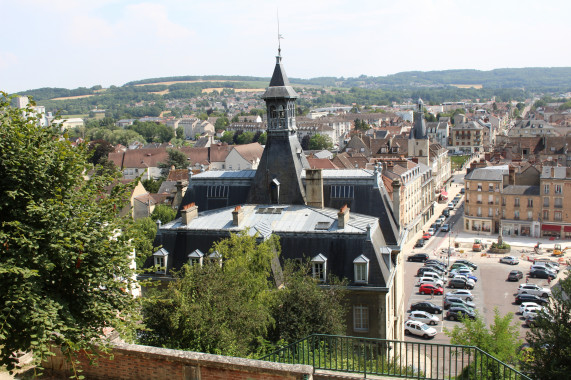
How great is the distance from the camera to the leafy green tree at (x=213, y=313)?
19.1 meters

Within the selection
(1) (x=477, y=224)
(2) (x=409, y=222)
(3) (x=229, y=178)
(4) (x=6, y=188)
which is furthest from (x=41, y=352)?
(1) (x=477, y=224)

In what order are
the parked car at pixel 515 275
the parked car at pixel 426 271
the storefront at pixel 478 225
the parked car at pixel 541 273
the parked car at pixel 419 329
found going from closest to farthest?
the parked car at pixel 419 329 → the parked car at pixel 515 275 → the parked car at pixel 541 273 → the parked car at pixel 426 271 → the storefront at pixel 478 225

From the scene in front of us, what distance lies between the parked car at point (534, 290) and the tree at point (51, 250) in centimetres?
4478

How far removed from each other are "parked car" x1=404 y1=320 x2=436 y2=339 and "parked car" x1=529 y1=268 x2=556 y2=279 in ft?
71.1

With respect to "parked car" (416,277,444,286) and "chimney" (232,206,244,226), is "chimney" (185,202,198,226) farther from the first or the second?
"parked car" (416,277,444,286)

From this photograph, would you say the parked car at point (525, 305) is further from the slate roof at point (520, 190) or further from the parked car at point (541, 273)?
→ the slate roof at point (520, 190)

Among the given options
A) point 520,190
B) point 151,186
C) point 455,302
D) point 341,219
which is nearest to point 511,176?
point 520,190

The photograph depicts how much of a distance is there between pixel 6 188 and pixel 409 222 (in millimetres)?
68886

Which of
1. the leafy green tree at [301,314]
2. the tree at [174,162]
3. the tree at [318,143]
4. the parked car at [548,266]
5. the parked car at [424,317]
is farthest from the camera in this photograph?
the tree at [318,143]

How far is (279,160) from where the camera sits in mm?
35812

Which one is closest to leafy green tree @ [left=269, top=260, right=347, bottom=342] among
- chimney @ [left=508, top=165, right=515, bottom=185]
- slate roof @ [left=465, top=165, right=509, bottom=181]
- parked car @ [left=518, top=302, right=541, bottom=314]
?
parked car @ [left=518, top=302, right=541, bottom=314]

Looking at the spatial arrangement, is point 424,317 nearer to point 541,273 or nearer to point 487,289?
point 487,289

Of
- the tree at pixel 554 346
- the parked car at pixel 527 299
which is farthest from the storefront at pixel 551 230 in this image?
the tree at pixel 554 346

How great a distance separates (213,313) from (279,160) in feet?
57.3
